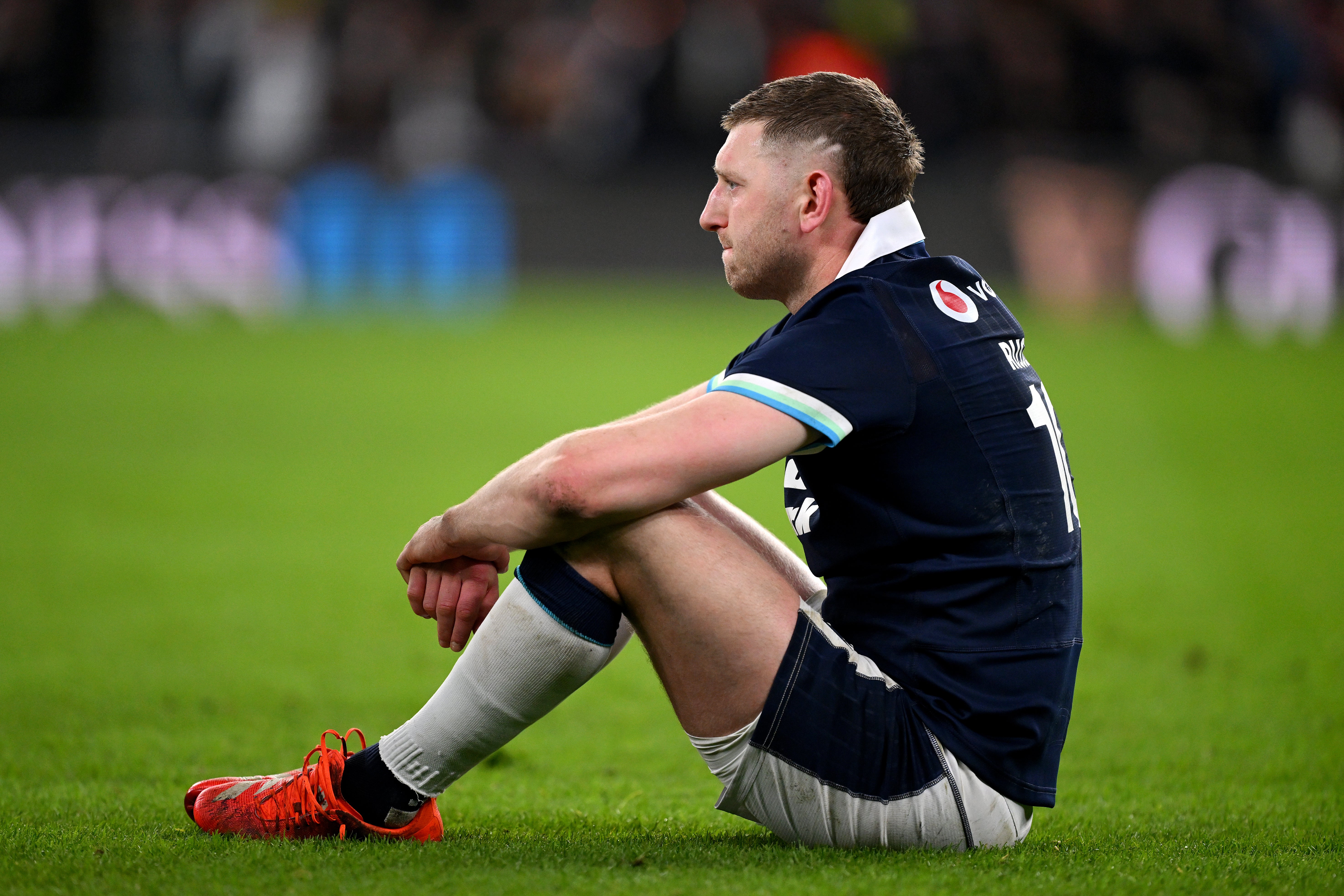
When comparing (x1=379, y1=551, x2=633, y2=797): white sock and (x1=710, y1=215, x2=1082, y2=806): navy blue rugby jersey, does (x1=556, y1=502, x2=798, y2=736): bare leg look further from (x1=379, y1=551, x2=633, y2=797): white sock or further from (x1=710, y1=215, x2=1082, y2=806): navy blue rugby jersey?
(x1=710, y1=215, x2=1082, y2=806): navy blue rugby jersey

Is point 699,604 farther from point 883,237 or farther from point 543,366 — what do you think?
point 543,366

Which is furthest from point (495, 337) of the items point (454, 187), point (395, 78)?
point (395, 78)

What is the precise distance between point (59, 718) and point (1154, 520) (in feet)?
18.1

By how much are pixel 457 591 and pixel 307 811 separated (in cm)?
53

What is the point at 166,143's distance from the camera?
16.1m

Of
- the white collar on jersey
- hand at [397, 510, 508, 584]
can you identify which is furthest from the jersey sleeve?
hand at [397, 510, 508, 584]

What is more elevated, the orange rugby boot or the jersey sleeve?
the jersey sleeve

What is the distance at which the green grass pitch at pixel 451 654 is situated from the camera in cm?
279

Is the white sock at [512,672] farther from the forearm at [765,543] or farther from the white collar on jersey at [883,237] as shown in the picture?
the white collar on jersey at [883,237]

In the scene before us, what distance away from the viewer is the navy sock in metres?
2.89

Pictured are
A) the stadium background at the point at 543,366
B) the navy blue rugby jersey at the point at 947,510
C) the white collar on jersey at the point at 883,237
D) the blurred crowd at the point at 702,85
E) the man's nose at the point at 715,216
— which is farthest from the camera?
the blurred crowd at the point at 702,85

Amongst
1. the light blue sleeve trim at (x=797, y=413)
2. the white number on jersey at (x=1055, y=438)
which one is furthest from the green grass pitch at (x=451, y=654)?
the light blue sleeve trim at (x=797, y=413)

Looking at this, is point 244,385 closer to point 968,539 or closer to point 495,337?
point 495,337

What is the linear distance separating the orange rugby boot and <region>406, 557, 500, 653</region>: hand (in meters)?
0.31
